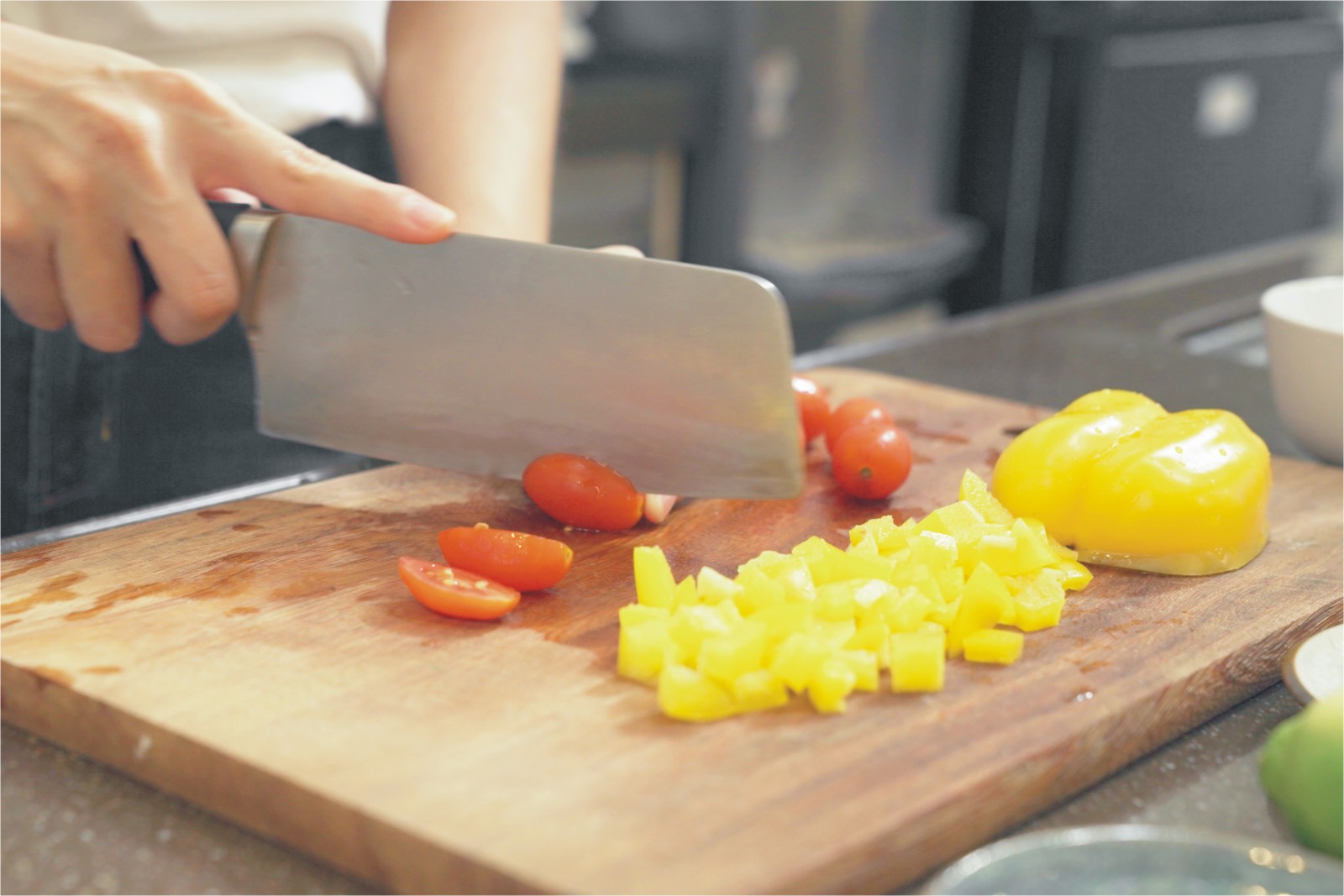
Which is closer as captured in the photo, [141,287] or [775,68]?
[141,287]

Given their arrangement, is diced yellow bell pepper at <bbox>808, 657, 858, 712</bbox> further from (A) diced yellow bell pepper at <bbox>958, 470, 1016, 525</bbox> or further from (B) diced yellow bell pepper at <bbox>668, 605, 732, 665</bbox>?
(A) diced yellow bell pepper at <bbox>958, 470, 1016, 525</bbox>

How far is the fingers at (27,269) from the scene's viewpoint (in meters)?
1.18

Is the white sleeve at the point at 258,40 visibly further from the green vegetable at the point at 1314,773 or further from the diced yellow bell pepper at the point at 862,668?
the green vegetable at the point at 1314,773

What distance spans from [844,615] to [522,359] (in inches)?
17.5

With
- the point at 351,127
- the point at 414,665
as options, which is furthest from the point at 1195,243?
the point at 414,665

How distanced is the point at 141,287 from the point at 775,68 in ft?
8.16

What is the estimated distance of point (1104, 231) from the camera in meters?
3.85

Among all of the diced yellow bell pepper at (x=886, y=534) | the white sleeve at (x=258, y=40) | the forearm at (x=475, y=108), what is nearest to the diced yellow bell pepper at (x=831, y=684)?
the diced yellow bell pepper at (x=886, y=534)

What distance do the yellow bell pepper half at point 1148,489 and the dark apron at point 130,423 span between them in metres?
0.85

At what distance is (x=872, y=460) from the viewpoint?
1253 mm

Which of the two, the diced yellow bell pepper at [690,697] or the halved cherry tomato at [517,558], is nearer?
the diced yellow bell pepper at [690,697]

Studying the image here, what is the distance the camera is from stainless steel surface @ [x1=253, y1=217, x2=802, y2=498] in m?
1.13

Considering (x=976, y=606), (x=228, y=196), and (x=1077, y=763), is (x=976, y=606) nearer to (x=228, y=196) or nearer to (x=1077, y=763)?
(x=1077, y=763)

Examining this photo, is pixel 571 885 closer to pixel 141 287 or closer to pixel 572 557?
pixel 572 557
